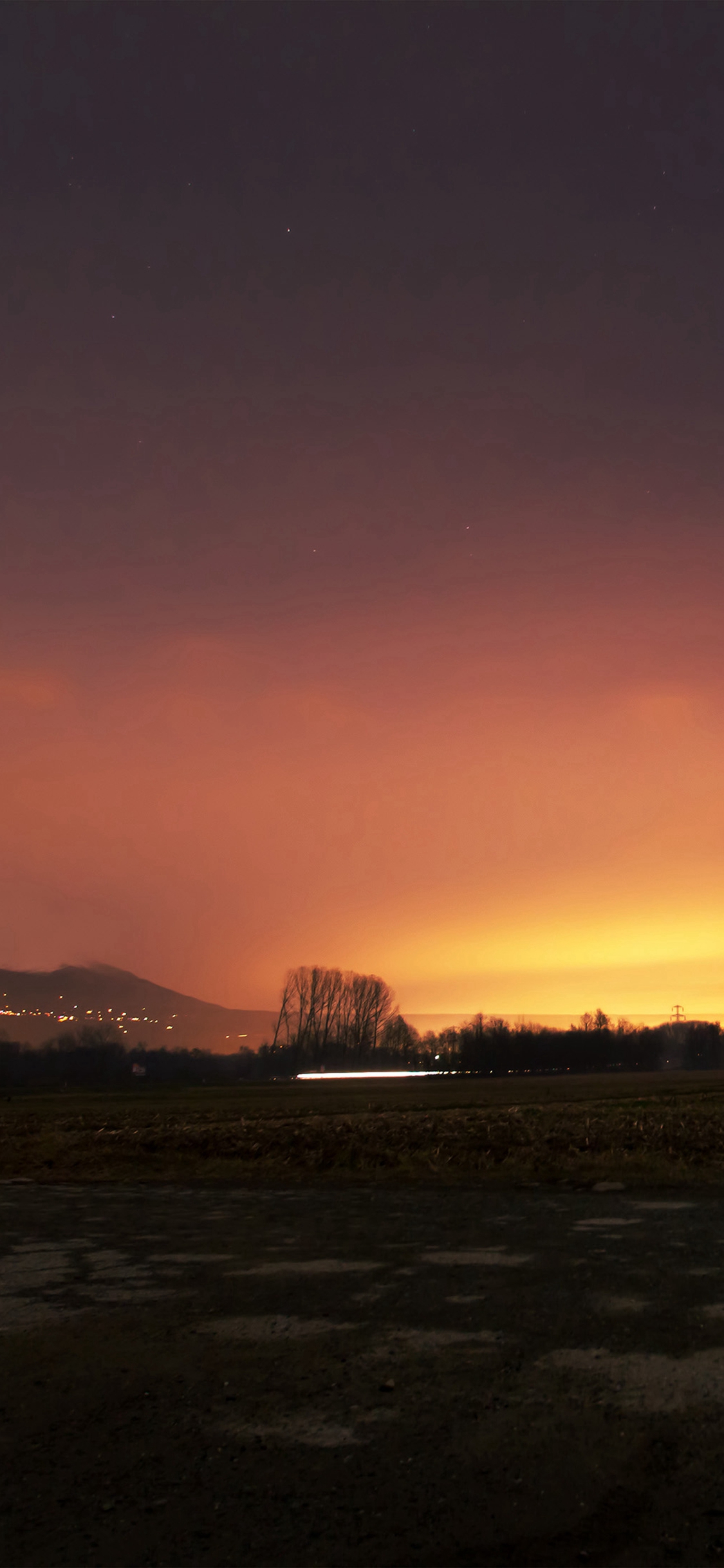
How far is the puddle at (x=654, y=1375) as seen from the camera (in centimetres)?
579

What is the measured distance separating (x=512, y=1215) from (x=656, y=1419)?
7.83m

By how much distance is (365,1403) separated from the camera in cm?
589

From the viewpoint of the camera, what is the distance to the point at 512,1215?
13.0 metres

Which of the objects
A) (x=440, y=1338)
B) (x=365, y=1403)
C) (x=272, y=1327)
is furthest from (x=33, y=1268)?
(x=365, y=1403)

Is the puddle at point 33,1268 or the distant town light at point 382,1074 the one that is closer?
the puddle at point 33,1268

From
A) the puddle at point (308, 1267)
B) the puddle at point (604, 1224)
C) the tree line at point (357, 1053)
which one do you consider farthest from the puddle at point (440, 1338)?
the tree line at point (357, 1053)

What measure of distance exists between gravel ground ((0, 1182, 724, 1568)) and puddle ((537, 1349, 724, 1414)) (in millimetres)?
27

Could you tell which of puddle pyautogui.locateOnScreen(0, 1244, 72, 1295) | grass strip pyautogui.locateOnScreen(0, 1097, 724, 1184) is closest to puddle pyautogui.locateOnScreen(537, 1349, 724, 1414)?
puddle pyautogui.locateOnScreen(0, 1244, 72, 1295)

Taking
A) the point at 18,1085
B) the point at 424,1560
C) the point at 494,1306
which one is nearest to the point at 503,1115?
the point at 494,1306

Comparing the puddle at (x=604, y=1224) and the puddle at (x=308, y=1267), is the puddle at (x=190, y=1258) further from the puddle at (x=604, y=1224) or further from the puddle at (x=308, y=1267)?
the puddle at (x=604, y=1224)

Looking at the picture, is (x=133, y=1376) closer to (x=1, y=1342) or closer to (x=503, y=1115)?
(x=1, y=1342)

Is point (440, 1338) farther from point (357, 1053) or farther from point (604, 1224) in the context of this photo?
point (357, 1053)

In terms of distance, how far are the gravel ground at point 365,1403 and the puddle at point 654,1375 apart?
0.03 meters

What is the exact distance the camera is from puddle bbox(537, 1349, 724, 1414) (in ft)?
19.0
